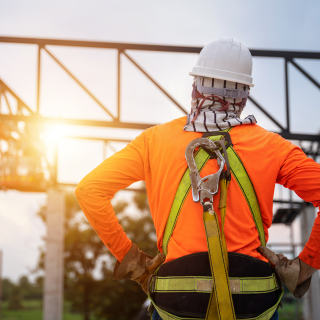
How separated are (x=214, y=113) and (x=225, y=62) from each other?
31cm

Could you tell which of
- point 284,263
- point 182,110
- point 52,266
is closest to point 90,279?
point 52,266

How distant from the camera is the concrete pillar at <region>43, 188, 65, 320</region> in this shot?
15.2 m

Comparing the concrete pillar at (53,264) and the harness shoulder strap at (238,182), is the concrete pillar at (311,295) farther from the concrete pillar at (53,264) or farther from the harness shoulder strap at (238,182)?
the harness shoulder strap at (238,182)

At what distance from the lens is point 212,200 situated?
Answer: 178 centimetres

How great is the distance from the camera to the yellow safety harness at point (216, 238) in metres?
1.70

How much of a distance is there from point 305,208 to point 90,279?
26.0 metres

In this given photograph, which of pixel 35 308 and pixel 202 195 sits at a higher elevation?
pixel 202 195

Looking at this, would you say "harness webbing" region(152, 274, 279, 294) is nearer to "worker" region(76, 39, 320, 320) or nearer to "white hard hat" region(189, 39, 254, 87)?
"worker" region(76, 39, 320, 320)

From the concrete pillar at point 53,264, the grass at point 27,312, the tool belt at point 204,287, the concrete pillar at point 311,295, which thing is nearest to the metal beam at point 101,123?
the tool belt at point 204,287

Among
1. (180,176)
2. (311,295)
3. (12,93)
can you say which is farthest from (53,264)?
(180,176)

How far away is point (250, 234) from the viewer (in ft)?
6.08

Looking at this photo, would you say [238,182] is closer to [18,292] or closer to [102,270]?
[102,270]

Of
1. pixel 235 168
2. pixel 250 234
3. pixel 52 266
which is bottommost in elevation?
pixel 52 266

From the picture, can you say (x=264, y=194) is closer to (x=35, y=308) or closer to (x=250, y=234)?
(x=250, y=234)
